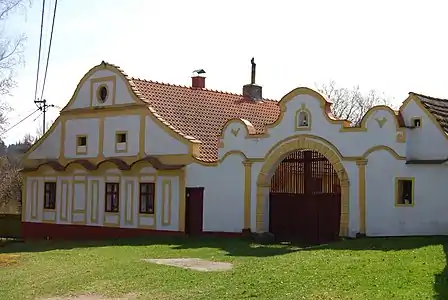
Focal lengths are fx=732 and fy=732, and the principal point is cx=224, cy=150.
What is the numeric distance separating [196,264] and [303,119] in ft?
25.7

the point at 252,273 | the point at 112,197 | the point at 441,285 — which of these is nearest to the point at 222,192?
the point at 112,197

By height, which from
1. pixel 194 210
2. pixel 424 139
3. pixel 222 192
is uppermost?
pixel 424 139

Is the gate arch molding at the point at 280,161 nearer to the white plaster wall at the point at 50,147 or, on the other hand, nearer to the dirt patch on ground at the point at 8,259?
the dirt patch on ground at the point at 8,259

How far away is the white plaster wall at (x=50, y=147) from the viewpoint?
33312 mm

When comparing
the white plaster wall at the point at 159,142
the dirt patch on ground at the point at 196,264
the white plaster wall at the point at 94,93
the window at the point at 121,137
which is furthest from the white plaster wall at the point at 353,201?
the window at the point at 121,137

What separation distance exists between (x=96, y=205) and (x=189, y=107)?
18.7 feet

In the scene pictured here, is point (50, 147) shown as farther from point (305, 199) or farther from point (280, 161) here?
point (305, 199)

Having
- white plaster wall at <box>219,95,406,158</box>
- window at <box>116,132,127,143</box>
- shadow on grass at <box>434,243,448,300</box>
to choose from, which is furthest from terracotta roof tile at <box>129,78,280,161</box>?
shadow on grass at <box>434,243,448,300</box>

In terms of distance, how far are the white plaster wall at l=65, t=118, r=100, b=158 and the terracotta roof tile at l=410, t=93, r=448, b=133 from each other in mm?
14373

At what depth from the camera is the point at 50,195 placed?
3319 centimetres

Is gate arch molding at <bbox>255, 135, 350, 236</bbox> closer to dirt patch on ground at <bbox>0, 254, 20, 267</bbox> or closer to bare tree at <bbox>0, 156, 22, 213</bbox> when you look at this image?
dirt patch on ground at <bbox>0, 254, 20, 267</bbox>

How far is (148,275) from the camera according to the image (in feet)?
54.3

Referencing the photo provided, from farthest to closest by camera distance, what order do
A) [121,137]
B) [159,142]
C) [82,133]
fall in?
1. [82,133]
2. [121,137]
3. [159,142]

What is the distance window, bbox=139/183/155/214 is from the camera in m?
28.7
